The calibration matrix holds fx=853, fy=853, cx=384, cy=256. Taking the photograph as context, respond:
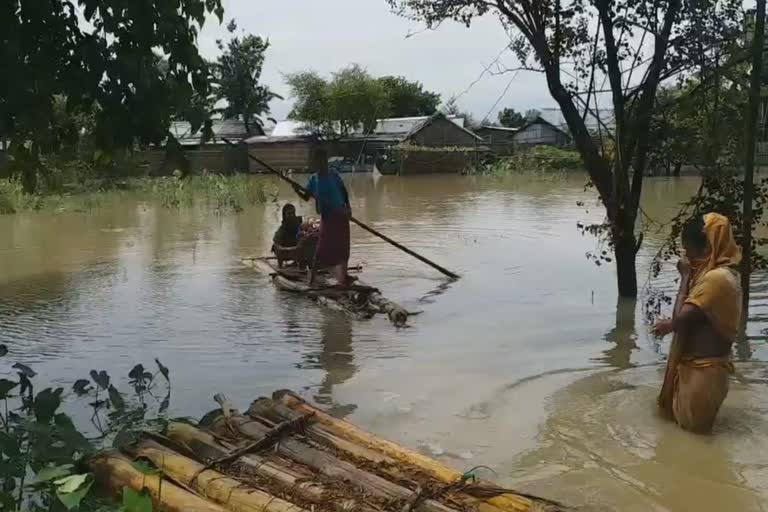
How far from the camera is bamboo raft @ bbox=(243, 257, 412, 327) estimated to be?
8.54 meters

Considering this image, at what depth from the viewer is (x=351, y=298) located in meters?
8.92

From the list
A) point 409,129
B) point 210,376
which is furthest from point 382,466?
point 409,129

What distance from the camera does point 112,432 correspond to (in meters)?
5.43

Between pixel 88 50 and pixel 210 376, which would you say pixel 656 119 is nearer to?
pixel 210 376

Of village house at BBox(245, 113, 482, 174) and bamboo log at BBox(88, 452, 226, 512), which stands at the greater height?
village house at BBox(245, 113, 482, 174)

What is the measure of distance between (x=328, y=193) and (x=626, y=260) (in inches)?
126

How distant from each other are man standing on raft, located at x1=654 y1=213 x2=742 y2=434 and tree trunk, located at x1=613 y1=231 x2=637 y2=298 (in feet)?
12.2

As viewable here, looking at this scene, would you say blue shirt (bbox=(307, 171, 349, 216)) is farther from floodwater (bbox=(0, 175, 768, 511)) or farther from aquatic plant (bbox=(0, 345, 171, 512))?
aquatic plant (bbox=(0, 345, 171, 512))

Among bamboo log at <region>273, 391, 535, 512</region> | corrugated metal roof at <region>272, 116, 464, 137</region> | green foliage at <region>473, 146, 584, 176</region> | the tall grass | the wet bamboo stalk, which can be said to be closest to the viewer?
bamboo log at <region>273, 391, 535, 512</region>

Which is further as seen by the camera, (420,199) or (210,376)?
(420,199)

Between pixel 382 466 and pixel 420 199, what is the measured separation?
2163 centimetres

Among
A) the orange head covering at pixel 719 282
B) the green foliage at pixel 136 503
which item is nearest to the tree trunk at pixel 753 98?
the orange head covering at pixel 719 282

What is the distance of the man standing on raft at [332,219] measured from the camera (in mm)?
8953

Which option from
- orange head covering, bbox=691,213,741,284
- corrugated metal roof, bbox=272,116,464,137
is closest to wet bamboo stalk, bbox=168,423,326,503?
orange head covering, bbox=691,213,741,284
